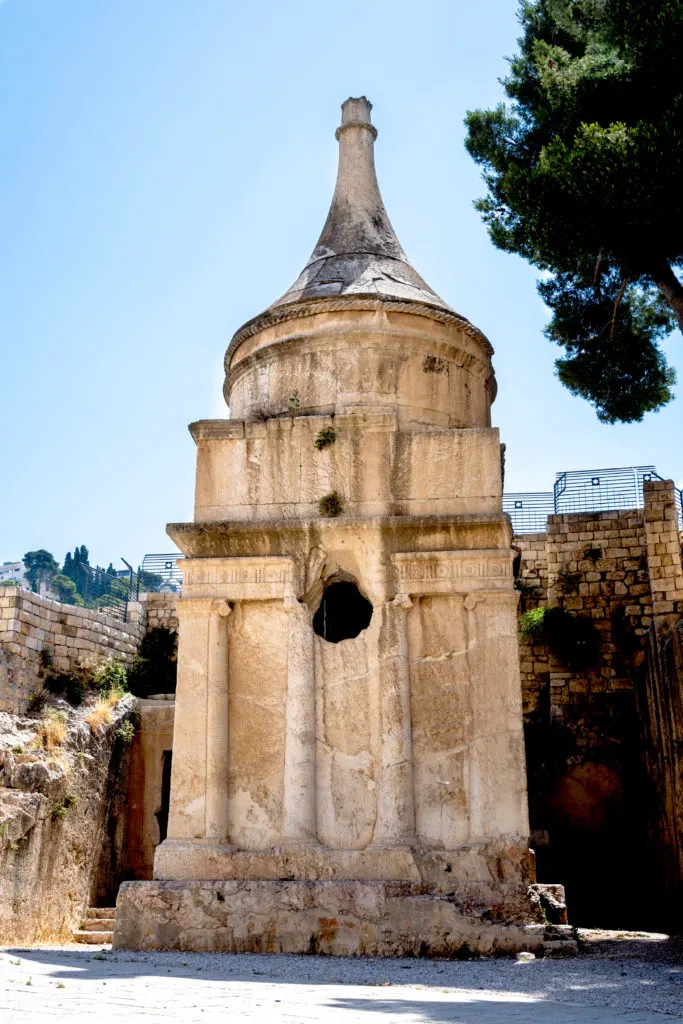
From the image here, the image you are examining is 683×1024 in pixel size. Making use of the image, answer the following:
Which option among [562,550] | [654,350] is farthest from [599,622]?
[654,350]

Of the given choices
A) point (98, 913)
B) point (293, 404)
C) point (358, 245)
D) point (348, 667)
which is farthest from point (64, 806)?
point (358, 245)

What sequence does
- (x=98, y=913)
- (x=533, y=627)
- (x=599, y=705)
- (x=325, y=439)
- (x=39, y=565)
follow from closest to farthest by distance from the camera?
1. (x=325, y=439)
2. (x=98, y=913)
3. (x=599, y=705)
4. (x=533, y=627)
5. (x=39, y=565)

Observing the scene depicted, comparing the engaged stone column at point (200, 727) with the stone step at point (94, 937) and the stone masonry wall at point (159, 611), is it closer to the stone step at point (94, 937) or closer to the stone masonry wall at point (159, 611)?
the stone step at point (94, 937)

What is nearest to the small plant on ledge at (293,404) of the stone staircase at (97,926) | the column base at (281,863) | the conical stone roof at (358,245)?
the conical stone roof at (358,245)

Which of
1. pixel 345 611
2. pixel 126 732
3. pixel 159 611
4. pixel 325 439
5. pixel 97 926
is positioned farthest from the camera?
pixel 159 611

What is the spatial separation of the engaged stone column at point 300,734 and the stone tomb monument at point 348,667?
2 cm

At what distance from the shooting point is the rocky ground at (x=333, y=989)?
5.14 m

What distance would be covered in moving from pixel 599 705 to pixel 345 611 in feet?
29.8

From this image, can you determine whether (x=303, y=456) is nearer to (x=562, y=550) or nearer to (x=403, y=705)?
(x=403, y=705)

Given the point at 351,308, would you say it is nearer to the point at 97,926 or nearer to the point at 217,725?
the point at 217,725

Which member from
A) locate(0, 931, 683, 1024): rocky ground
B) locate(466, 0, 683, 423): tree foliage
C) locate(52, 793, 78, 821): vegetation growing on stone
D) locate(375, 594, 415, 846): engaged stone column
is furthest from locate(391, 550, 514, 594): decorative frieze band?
locate(52, 793, 78, 821): vegetation growing on stone

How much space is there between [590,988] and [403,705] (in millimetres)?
3031

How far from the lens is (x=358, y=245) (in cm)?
1164

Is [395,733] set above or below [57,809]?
above
